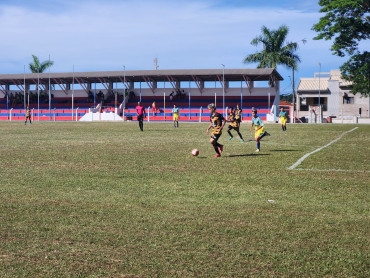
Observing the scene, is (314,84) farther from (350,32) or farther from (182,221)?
(182,221)

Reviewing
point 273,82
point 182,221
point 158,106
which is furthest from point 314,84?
point 182,221

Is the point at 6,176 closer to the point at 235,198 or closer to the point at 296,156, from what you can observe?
the point at 235,198

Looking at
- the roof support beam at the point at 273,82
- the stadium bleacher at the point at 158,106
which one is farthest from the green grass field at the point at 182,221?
the roof support beam at the point at 273,82

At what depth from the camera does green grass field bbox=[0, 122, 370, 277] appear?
4586 mm

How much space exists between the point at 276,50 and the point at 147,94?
1960 centimetres

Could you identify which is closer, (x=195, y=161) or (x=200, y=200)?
(x=200, y=200)

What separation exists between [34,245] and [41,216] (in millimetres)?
1374

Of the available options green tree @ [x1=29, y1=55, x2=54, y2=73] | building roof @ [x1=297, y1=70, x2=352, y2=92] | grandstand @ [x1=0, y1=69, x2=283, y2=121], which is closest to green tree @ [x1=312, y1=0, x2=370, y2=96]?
grandstand @ [x1=0, y1=69, x2=283, y2=121]

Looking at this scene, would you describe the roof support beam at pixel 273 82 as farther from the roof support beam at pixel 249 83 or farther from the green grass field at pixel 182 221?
the green grass field at pixel 182 221

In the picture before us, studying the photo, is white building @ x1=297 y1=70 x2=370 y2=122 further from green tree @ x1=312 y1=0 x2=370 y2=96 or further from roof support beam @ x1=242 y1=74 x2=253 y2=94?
green tree @ x1=312 y1=0 x2=370 y2=96

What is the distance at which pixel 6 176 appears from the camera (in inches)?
404

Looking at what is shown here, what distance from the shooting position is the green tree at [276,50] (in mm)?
68000

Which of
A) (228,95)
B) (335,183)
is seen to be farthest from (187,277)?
(228,95)

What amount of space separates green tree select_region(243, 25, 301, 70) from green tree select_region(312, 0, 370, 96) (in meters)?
29.8
